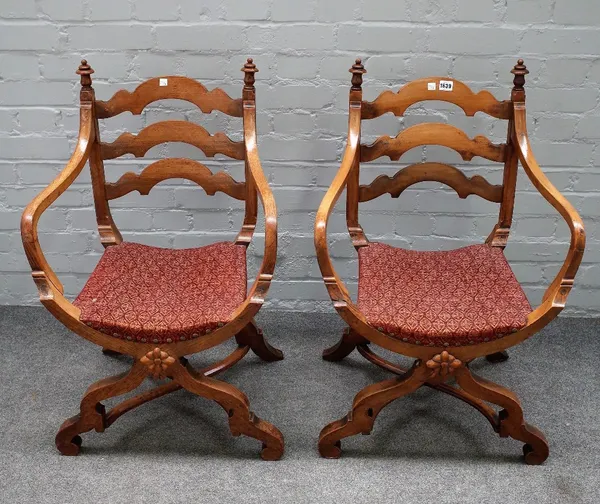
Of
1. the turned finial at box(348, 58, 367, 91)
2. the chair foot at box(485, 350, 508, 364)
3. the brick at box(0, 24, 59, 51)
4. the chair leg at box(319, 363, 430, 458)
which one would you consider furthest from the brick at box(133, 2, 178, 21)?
the chair foot at box(485, 350, 508, 364)

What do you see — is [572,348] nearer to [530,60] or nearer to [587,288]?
[587,288]

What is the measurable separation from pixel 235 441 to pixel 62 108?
1095 mm

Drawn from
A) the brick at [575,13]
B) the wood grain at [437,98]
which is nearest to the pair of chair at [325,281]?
the wood grain at [437,98]

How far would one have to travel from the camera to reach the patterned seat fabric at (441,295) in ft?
5.60

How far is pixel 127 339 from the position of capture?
1.73 metres

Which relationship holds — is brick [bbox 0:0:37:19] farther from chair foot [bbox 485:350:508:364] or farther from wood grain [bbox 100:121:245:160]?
chair foot [bbox 485:350:508:364]

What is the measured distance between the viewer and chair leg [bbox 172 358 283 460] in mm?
1839

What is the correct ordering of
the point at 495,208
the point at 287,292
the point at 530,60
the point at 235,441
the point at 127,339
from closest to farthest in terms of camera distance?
the point at 127,339
the point at 235,441
the point at 530,60
the point at 495,208
the point at 287,292

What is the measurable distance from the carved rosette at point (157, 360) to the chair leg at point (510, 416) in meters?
0.69

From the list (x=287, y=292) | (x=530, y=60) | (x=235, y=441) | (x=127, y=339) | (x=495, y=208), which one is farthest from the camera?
(x=287, y=292)

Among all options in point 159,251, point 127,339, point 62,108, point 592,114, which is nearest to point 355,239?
point 159,251

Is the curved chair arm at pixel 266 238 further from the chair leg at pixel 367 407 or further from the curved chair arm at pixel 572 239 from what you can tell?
the curved chair arm at pixel 572 239

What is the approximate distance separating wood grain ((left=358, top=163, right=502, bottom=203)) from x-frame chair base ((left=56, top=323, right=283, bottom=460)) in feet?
2.10

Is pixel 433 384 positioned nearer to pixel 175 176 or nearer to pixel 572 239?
pixel 572 239
